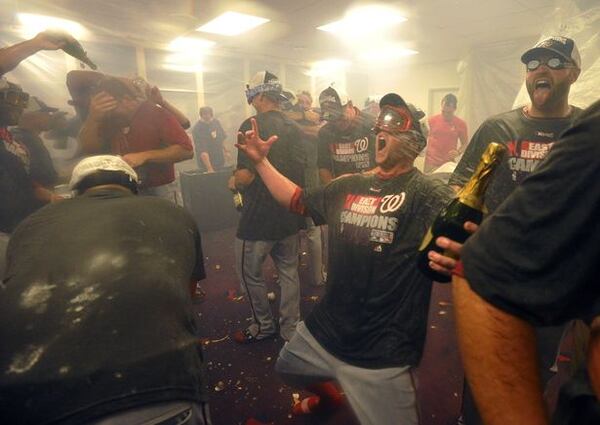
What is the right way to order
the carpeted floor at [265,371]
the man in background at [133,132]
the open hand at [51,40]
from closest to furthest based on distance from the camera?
the carpeted floor at [265,371] < the open hand at [51,40] < the man in background at [133,132]

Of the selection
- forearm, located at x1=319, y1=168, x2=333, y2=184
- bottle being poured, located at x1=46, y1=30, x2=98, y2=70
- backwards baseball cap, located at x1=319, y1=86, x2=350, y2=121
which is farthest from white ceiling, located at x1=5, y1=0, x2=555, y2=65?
forearm, located at x1=319, y1=168, x2=333, y2=184

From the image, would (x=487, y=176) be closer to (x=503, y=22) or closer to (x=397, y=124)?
(x=397, y=124)

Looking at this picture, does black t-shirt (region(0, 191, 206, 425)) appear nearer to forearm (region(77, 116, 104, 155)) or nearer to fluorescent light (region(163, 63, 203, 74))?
forearm (region(77, 116, 104, 155))

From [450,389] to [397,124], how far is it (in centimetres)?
247

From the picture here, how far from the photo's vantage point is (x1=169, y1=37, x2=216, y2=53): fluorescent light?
1008 centimetres

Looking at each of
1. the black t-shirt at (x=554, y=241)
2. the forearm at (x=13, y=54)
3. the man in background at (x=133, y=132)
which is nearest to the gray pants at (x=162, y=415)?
the black t-shirt at (x=554, y=241)

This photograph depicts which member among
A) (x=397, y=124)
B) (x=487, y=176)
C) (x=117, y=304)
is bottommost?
(x=117, y=304)

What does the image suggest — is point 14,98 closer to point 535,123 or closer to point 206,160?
point 535,123

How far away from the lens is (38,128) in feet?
14.3

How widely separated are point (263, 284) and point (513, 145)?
→ 2.71 m

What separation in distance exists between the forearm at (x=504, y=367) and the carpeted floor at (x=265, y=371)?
233cm

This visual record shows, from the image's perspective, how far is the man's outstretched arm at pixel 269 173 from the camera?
2.58 meters

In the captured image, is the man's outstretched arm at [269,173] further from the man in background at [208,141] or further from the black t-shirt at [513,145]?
the man in background at [208,141]


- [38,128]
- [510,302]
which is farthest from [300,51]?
[510,302]
